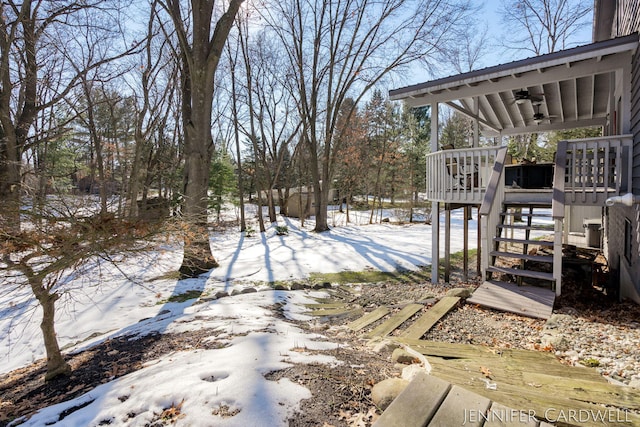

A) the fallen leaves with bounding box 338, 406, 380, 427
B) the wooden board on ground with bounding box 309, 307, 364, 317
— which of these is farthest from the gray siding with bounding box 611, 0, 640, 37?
the fallen leaves with bounding box 338, 406, 380, 427

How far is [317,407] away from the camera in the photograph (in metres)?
1.99

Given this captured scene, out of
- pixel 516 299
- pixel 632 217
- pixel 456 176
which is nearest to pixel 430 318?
pixel 516 299

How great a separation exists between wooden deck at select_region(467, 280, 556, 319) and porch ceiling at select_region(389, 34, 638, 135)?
128 inches

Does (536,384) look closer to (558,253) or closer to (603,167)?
(558,253)

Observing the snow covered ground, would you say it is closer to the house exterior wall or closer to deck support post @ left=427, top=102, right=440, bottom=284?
deck support post @ left=427, top=102, right=440, bottom=284

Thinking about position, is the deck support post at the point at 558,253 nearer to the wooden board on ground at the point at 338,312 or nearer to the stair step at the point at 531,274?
the stair step at the point at 531,274

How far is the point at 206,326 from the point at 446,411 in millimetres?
3069

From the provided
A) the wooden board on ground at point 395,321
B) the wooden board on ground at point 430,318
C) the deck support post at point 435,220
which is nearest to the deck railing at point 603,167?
the deck support post at point 435,220

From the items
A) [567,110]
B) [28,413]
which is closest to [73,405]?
[28,413]

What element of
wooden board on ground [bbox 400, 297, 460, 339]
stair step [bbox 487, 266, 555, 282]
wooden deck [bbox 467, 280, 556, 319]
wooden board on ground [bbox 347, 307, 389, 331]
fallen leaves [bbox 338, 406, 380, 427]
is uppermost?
stair step [bbox 487, 266, 555, 282]

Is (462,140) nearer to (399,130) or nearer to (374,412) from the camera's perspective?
(399,130)

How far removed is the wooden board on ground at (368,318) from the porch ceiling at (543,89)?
4.00 meters

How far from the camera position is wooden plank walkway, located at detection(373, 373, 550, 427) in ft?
5.42

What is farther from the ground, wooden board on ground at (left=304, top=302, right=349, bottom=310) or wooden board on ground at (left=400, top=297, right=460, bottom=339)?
wooden board on ground at (left=400, top=297, right=460, bottom=339)
